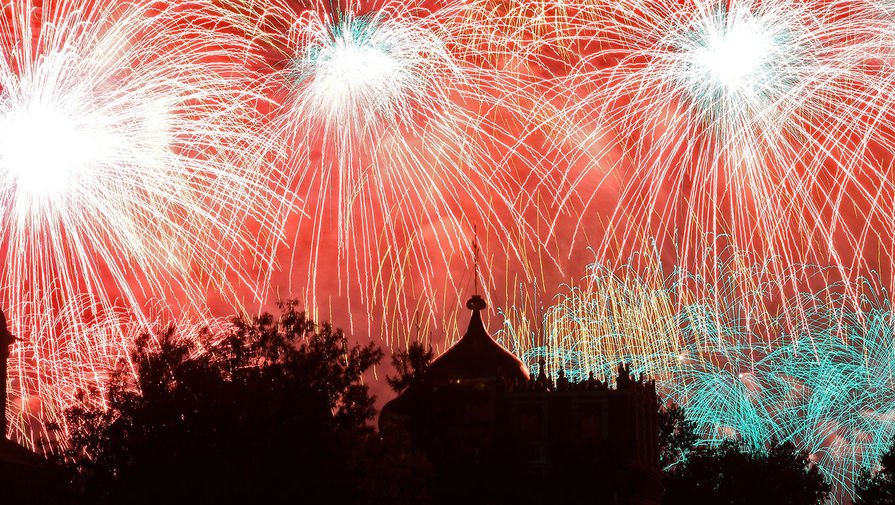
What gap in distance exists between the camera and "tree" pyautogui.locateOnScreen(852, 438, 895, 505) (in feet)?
210

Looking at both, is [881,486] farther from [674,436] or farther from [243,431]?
[243,431]

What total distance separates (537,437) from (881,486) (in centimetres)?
3640

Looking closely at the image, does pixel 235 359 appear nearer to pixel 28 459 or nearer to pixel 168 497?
pixel 168 497

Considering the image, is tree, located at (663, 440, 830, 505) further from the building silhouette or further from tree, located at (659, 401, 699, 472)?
the building silhouette

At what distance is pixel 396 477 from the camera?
28.5 m

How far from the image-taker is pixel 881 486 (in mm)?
65750

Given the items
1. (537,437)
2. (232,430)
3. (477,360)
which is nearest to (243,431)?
(232,430)

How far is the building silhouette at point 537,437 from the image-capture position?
37.0 metres

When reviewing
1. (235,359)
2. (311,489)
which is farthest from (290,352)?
(311,489)

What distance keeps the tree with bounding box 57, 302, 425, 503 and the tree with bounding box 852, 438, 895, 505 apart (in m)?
45.6

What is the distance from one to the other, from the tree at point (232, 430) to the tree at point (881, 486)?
4564 cm

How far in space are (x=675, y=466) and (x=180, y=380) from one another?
132 ft

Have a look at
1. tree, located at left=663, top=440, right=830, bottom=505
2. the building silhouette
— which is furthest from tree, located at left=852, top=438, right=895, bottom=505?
the building silhouette

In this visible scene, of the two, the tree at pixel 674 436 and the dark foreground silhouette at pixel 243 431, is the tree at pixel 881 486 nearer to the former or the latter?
the tree at pixel 674 436
